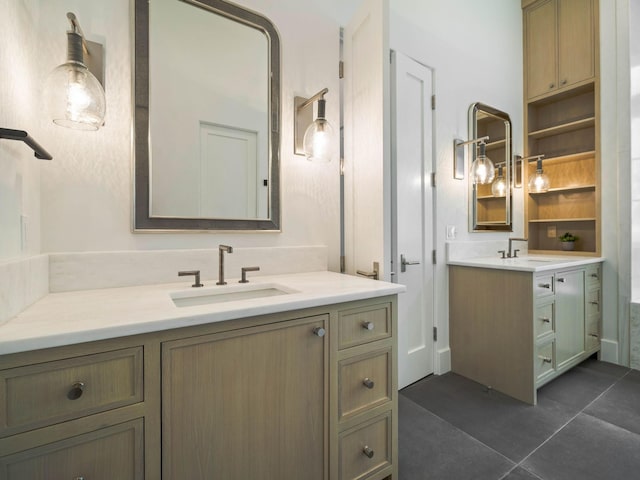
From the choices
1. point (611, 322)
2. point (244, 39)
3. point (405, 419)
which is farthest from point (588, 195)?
point (244, 39)

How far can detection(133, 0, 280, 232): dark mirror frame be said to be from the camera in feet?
4.64

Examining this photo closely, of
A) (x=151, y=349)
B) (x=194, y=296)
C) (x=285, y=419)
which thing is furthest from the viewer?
(x=194, y=296)

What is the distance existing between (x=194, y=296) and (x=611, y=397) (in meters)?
2.70

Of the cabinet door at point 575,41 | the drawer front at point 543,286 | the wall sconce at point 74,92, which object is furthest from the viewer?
the cabinet door at point 575,41

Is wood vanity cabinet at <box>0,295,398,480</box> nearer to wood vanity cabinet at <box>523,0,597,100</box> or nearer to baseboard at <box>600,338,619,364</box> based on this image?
baseboard at <box>600,338,619,364</box>

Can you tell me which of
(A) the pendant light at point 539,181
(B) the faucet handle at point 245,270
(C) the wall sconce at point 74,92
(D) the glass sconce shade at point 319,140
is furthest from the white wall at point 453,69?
(C) the wall sconce at point 74,92

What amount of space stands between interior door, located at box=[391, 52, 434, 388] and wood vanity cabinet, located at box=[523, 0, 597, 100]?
156cm

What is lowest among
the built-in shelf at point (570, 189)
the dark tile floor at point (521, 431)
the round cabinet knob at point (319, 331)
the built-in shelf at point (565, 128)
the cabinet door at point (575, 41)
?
the dark tile floor at point (521, 431)

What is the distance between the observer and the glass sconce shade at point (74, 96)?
102 centimetres

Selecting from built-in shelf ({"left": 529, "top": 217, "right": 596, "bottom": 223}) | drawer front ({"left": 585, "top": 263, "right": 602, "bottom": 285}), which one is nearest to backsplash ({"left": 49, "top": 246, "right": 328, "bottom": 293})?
drawer front ({"left": 585, "top": 263, "right": 602, "bottom": 285})

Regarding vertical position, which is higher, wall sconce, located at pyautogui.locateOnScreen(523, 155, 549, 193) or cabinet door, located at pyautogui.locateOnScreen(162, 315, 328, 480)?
wall sconce, located at pyautogui.locateOnScreen(523, 155, 549, 193)

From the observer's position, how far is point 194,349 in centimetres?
92

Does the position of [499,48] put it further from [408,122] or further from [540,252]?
[540,252]

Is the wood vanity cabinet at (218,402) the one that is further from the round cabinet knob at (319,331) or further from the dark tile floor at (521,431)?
the dark tile floor at (521,431)
